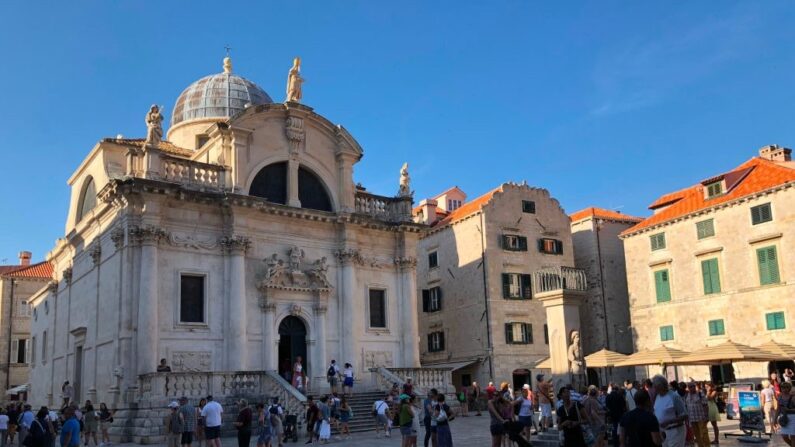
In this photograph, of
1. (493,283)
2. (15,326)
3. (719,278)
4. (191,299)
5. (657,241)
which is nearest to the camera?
(191,299)

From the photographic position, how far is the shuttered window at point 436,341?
41812mm

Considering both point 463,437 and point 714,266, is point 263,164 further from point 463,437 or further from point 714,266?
point 714,266

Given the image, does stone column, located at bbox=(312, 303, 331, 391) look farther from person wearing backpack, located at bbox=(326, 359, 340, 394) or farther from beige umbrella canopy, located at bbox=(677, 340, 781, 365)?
beige umbrella canopy, located at bbox=(677, 340, 781, 365)

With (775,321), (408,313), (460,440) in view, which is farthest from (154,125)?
(775,321)

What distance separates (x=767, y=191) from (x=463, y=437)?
19335 millimetres

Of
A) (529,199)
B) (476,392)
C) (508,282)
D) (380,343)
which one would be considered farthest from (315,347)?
(529,199)

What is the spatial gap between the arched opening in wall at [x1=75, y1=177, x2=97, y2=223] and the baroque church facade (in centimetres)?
11

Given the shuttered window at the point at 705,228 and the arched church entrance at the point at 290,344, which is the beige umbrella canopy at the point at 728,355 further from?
the arched church entrance at the point at 290,344

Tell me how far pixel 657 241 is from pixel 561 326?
48.0 feet

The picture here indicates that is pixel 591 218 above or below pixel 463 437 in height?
above

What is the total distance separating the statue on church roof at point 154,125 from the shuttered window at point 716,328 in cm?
2524

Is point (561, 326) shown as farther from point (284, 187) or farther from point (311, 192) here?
point (284, 187)

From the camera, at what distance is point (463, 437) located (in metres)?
20.4

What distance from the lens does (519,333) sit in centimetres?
3897
